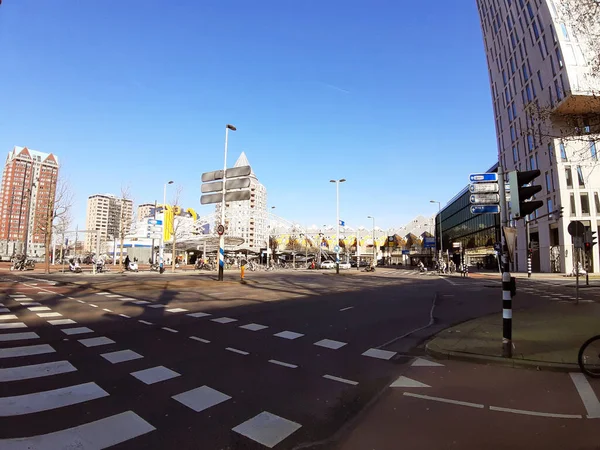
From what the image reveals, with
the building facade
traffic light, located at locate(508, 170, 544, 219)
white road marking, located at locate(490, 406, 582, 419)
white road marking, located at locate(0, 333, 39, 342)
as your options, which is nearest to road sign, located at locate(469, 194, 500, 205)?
traffic light, located at locate(508, 170, 544, 219)

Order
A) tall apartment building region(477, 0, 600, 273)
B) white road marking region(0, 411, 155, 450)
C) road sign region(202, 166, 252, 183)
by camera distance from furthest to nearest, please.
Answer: tall apartment building region(477, 0, 600, 273), road sign region(202, 166, 252, 183), white road marking region(0, 411, 155, 450)

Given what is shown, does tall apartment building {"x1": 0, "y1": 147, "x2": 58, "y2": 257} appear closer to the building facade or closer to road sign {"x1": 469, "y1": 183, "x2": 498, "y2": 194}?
road sign {"x1": 469, "y1": 183, "x2": 498, "y2": 194}

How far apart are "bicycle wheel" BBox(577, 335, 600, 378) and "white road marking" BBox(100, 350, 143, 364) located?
700 centimetres

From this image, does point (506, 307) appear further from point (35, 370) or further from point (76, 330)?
point (76, 330)

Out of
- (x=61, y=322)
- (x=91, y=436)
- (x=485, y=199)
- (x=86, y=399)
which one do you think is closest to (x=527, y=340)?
(x=485, y=199)

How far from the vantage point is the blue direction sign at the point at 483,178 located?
23.1ft

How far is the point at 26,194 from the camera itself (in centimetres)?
4909

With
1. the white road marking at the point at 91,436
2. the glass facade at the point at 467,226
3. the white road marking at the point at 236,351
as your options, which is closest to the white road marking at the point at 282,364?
the white road marking at the point at 236,351

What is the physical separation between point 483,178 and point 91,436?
7639mm

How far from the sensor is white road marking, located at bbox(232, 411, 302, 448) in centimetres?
329

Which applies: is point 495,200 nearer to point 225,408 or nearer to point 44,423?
point 225,408

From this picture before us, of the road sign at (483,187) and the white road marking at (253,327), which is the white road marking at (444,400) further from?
the white road marking at (253,327)

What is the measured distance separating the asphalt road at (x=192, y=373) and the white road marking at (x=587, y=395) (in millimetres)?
2296

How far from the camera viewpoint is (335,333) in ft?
26.2
